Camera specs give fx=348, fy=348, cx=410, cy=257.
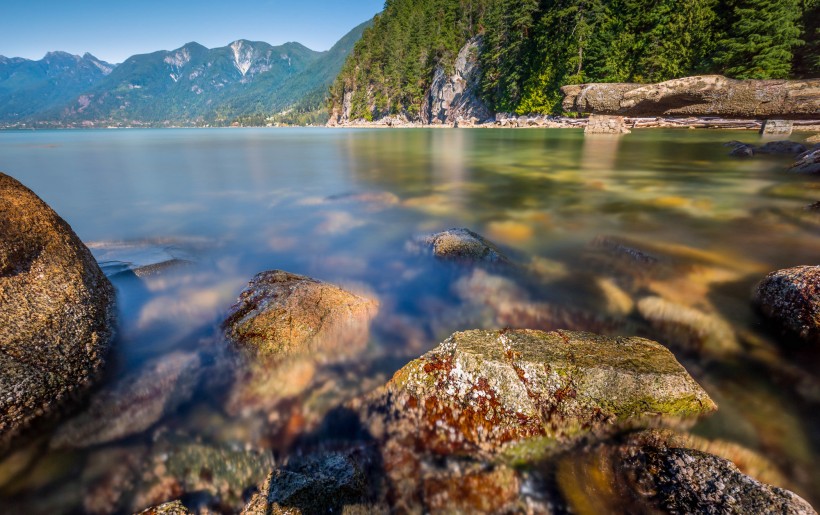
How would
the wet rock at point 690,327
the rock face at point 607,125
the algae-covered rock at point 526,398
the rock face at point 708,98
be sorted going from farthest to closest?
the rock face at point 607,125 < the rock face at point 708,98 < the wet rock at point 690,327 < the algae-covered rock at point 526,398

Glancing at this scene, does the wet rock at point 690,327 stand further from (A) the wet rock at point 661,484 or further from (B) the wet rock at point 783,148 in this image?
(B) the wet rock at point 783,148

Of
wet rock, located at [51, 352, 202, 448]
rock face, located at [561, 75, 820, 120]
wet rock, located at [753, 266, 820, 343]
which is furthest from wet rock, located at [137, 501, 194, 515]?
rock face, located at [561, 75, 820, 120]

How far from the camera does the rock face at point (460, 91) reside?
67750 millimetres

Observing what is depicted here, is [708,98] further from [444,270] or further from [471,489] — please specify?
[471,489]

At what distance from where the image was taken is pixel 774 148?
17.9 m

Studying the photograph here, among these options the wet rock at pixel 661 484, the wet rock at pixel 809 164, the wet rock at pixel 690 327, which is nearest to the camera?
the wet rock at pixel 661 484

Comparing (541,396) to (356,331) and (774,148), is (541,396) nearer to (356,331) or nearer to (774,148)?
(356,331)

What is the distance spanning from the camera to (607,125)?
116ft

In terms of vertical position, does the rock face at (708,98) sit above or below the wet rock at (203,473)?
above

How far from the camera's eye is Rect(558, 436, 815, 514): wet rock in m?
2.04

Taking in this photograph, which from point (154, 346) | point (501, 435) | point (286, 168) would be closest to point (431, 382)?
point (501, 435)

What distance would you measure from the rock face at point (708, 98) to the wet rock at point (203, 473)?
55.9ft

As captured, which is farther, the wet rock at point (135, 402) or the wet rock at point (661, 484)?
the wet rock at point (135, 402)

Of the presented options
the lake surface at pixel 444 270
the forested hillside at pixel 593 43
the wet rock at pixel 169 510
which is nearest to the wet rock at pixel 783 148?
the lake surface at pixel 444 270
